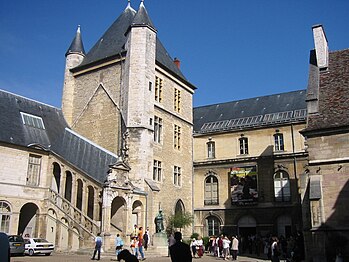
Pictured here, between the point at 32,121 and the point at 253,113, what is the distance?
56.4ft

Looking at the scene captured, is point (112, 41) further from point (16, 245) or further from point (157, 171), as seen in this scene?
point (16, 245)

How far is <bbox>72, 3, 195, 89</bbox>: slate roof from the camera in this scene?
26.6m

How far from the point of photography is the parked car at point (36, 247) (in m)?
17.9

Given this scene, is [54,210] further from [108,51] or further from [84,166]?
[108,51]

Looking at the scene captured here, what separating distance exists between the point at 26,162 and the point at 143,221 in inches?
290

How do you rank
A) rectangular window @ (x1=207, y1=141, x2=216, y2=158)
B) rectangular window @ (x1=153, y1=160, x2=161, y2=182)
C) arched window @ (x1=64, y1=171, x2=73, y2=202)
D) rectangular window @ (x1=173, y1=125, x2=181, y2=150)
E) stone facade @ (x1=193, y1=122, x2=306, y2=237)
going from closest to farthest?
arched window @ (x1=64, y1=171, x2=73, y2=202) → rectangular window @ (x1=153, y1=160, x2=161, y2=182) → stone facade @ (x1=193, y1=122, x2=306, y2=237) → rectangular window @ (x1=173, y1=125, x2=181, y2=150) → rectangular window @ (x1=207, y1=141, x2=216, y2=158)

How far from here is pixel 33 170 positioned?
72.1 ft

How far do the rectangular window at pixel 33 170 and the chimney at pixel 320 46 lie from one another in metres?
15.9

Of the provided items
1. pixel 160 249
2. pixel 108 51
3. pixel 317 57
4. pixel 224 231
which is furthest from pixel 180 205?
pixel 317 57

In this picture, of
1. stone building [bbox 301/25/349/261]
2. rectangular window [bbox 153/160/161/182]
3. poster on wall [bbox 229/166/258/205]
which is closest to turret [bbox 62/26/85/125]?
rectangular window [bbox 153/160/161/182]

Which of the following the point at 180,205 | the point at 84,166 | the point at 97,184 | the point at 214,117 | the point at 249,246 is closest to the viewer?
the point at 97,184

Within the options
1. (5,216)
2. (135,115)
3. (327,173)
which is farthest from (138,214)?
(327,173)

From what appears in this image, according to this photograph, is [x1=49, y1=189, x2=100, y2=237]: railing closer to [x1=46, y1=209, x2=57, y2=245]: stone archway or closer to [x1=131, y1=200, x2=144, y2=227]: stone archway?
[x1=46, y1=209, x2=57, y2=245]: stone archway

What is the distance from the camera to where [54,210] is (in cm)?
2114
